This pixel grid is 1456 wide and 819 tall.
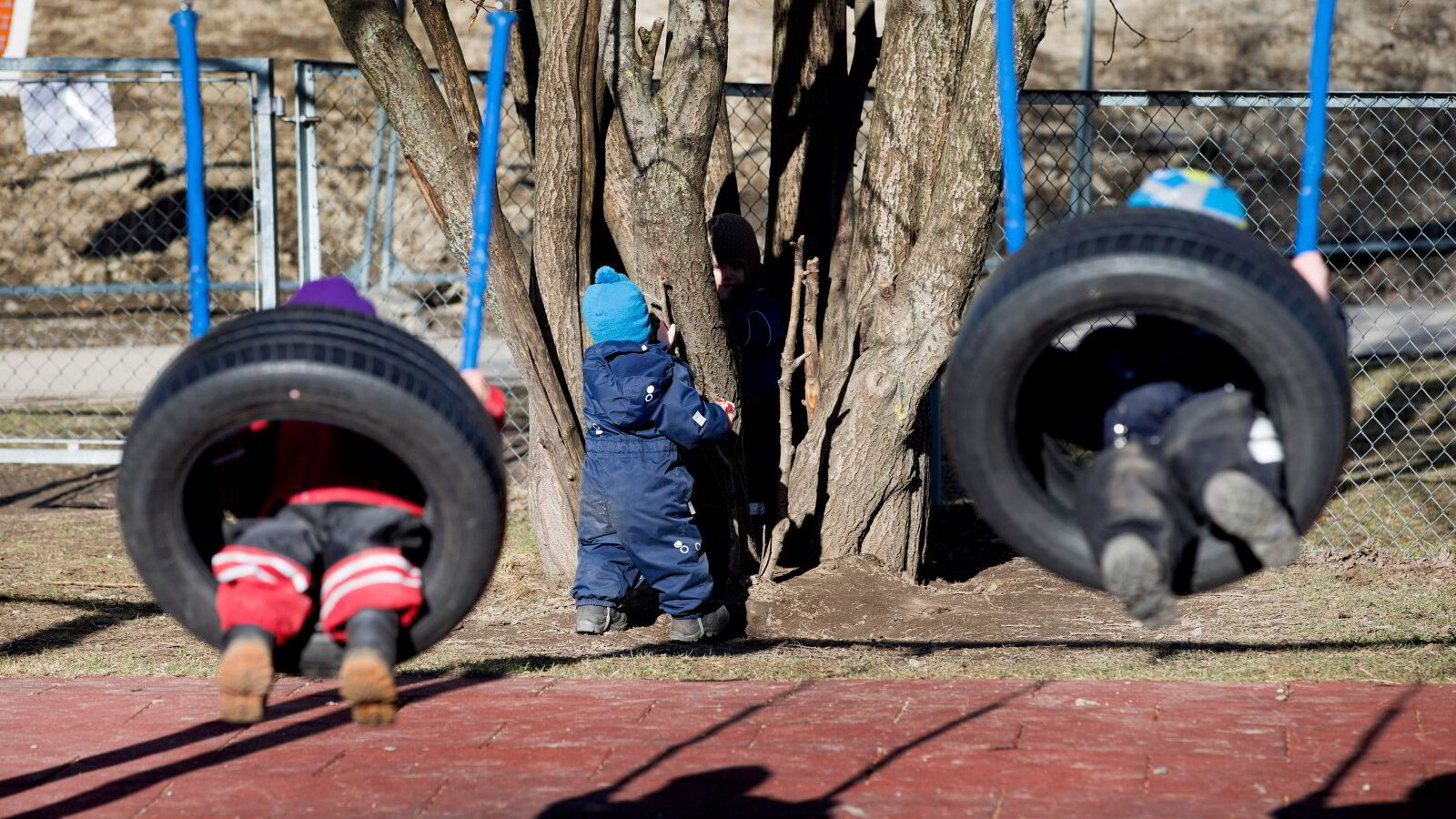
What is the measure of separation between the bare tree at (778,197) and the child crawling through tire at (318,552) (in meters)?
2.12

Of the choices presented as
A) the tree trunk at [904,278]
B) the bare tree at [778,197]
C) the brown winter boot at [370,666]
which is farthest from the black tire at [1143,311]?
the tree trunk at [904,278]

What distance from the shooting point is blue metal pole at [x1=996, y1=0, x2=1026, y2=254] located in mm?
3387

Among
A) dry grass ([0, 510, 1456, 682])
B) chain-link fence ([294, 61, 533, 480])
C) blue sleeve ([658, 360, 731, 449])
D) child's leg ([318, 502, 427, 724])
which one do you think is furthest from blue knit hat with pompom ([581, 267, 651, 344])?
chain-link fence ([294, 61, 533, 480])

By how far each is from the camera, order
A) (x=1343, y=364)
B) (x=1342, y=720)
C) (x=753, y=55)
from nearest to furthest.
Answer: (x=1343, y=364), (x=1342, y=720), (x=753, y=55)

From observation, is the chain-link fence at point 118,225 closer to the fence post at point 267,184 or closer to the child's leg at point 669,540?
the fence post at point 267,184

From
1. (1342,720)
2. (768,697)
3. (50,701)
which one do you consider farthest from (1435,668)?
(50,701)

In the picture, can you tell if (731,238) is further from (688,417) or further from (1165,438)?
(1165,438)

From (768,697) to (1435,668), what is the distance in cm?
233

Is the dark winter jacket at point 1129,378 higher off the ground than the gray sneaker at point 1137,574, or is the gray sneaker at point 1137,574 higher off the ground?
the dark winter jacket at point 1129,378

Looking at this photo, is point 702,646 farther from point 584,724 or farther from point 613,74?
point 613,74

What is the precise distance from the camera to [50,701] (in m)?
5.26

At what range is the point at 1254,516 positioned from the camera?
9.61ft

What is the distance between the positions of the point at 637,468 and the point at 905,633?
130 cm

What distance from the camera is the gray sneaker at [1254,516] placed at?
2.93m
